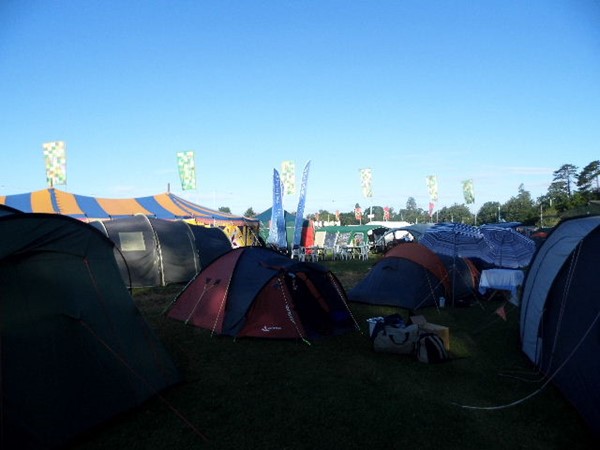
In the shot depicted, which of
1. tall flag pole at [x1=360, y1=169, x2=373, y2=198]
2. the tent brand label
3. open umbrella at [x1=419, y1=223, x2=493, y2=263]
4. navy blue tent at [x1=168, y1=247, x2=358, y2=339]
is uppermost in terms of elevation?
tall flag pole at [x1=360, y1=169, x2=373, y2=198]

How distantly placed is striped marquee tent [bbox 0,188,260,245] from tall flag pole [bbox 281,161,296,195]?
3.66 m

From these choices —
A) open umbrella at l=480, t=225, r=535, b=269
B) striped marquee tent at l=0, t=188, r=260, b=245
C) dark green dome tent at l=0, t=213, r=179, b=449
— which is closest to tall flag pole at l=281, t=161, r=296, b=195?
striped marquee tent at l=0, t=188, r=260, b=245

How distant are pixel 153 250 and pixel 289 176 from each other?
1812 centimetres

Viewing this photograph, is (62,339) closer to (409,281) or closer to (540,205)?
(409,281)

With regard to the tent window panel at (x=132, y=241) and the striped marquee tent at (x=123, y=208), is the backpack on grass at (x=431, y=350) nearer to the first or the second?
the tent window panel at (x=132, y=241)

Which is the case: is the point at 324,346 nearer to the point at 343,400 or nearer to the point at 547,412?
the point at 343,400

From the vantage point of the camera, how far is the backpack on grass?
6.87 m

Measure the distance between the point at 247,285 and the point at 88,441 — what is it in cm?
428

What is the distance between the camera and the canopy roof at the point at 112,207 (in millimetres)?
21703

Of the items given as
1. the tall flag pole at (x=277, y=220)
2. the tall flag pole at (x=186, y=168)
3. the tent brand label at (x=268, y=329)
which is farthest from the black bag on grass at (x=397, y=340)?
the tall flag pole at (x=186, y=168)

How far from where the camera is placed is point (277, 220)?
24031mm

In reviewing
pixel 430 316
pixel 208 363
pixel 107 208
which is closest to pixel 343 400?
pixel 208 363

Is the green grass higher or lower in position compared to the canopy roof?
lower

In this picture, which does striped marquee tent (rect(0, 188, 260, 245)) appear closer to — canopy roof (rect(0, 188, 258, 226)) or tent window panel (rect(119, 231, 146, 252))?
canopy roof (rect(0, 188, 258, 226))
